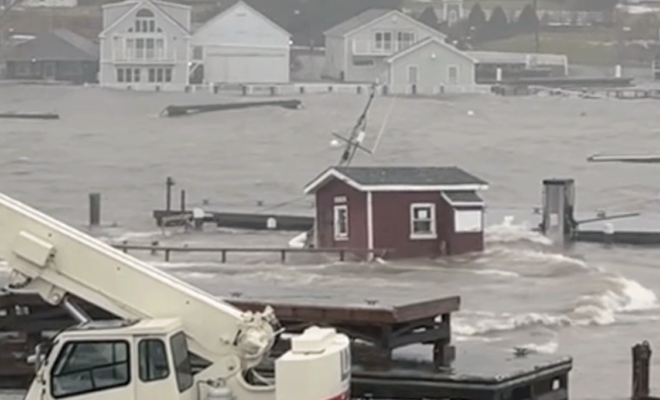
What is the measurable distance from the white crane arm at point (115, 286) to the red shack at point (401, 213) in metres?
18.5

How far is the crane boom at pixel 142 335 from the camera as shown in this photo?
36.9 feet

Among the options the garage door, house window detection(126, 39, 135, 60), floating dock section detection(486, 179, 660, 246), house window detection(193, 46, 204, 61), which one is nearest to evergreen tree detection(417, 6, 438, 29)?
the garage door

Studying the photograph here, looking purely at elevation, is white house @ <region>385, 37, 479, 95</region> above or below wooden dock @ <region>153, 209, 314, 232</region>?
above

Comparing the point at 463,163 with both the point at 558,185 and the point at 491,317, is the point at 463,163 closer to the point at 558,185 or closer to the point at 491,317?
the point at 558,185

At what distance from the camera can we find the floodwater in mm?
22844

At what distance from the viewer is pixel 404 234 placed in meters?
30.7

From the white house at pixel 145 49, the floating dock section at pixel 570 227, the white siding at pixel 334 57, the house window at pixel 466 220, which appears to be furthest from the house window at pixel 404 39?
the house window at pixel 466 220

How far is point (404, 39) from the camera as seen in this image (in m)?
118

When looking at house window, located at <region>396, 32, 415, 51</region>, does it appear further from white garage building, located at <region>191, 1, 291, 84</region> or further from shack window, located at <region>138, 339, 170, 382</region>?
shack window, located at <region>138, 339, 170, 382</region>

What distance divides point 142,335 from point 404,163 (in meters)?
49.8

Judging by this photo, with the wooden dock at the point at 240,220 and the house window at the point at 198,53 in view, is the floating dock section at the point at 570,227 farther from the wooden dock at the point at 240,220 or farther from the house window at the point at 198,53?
the house window at the point at 198,53

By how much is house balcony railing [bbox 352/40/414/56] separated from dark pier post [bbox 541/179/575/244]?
8334 cm

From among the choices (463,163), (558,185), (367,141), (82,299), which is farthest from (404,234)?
(367,141)

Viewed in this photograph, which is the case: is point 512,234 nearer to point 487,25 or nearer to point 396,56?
point 396,56
